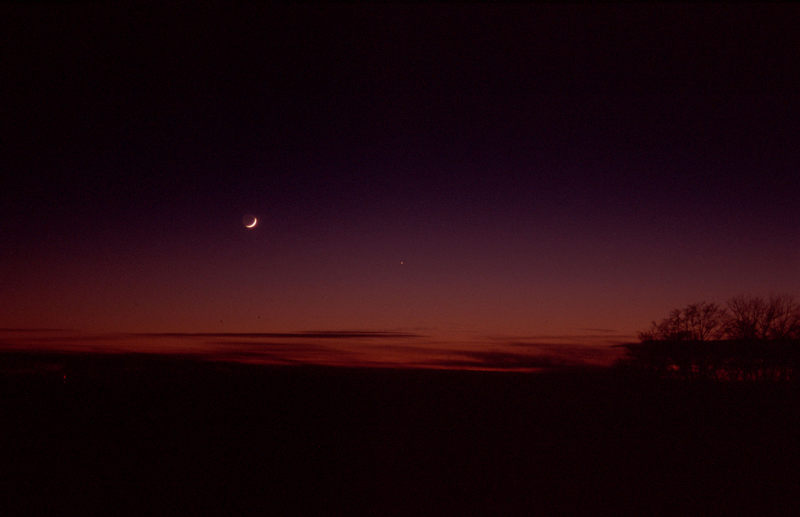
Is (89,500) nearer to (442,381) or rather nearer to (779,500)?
(779,500)

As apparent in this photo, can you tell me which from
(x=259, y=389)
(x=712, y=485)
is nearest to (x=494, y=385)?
(x=259, y=389)

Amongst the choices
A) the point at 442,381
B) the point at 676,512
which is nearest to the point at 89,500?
the point at 676,512

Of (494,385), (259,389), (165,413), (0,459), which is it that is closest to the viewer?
(0,459)

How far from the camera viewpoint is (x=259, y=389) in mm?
34562

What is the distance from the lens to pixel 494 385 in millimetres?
37562

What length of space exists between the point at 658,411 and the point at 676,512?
14993 mm

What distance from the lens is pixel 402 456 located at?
13906mm

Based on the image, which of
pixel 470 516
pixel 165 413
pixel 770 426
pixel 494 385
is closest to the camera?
pixel 470 516

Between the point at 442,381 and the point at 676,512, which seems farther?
the point at 442,381

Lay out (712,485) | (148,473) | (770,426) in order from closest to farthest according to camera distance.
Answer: (712,485), (148,473), (770,426)

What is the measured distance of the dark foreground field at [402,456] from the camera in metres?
9.88

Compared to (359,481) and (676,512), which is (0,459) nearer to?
(359,481)

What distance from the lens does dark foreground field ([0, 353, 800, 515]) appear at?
988 cm

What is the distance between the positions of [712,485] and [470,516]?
541 cm
